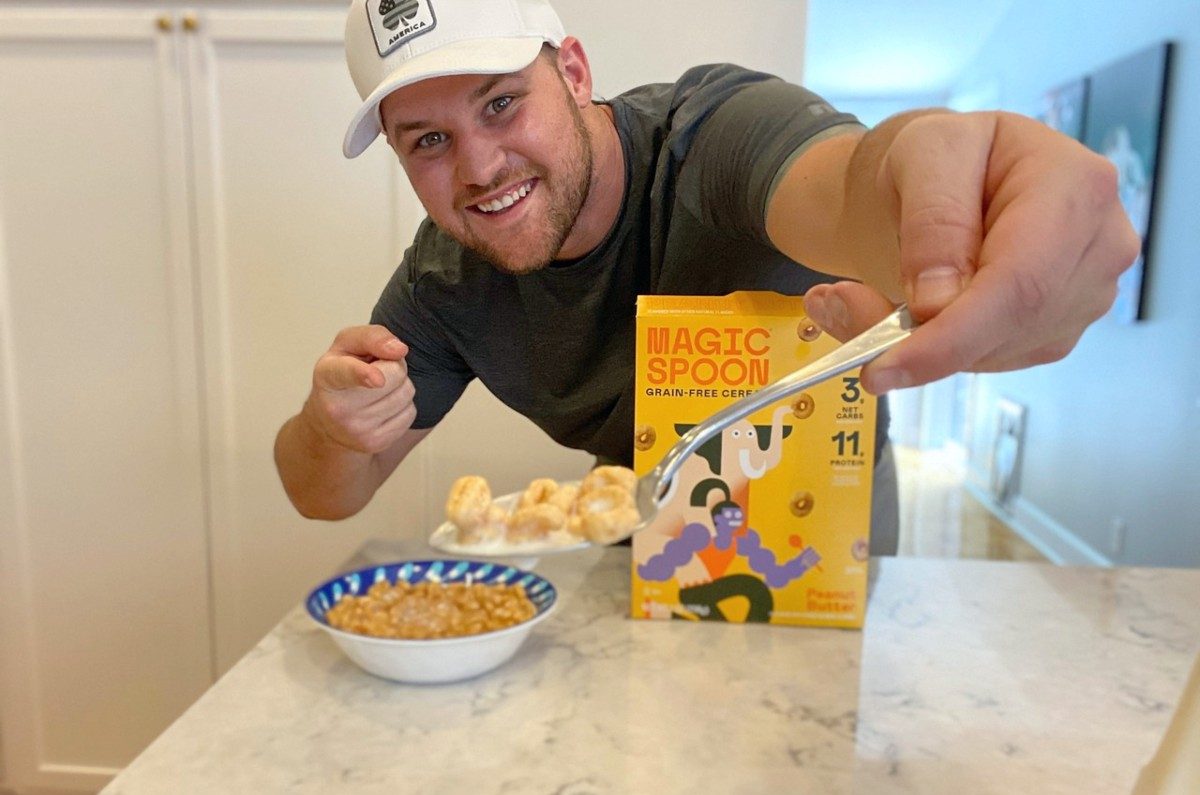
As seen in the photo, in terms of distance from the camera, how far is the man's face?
3.05 ft

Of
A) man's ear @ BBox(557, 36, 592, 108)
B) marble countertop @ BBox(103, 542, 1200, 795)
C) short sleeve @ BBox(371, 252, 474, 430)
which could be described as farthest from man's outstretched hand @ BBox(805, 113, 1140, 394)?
short sleeve @ BBox(371, 252, 474, 430)

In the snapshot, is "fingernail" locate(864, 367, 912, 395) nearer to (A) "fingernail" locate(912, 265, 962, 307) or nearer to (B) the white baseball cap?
(A) "fingernail" locate(912, 265, 962, 307)

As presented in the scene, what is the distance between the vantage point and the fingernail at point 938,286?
43 cm

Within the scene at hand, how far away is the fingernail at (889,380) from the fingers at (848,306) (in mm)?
90

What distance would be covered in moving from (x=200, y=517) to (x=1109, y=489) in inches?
97.7

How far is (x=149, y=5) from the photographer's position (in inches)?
59.9

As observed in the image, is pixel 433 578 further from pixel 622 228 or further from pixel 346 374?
pixel 622 228

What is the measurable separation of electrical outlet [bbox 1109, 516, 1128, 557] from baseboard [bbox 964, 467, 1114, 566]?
1.8 inches

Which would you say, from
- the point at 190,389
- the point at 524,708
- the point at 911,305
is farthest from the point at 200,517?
the point at 911,305

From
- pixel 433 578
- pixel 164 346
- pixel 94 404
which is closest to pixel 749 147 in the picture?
pixel 433 578

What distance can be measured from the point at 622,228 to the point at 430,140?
22 centimetres

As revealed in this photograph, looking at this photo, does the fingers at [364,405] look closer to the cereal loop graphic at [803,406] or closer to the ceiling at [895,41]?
the cereal loop graphic at [803,406]

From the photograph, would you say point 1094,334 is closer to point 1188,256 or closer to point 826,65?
point 1188,256

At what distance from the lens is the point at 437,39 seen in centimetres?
89
